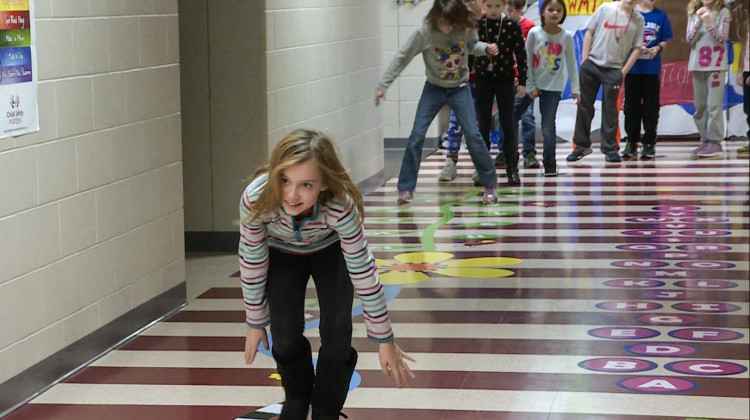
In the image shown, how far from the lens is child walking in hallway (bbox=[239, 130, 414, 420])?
3.22 m

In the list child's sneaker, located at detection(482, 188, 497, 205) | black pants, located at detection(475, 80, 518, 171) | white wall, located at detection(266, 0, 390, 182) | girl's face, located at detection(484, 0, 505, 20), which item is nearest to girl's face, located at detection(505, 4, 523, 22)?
girl's face, located at detection(484, 0, 505, 20)

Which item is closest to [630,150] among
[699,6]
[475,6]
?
[699,6]

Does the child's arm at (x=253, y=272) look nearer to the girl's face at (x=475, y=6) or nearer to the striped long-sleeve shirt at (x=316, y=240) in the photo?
the striped long-sleeve shirt at (x=316, y=240)

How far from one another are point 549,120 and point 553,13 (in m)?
0.94

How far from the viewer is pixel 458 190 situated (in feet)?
32.1

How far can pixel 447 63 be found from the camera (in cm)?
851

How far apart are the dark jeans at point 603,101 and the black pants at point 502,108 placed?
5.96 feet

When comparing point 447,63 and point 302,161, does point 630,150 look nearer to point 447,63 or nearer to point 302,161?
point 447,63

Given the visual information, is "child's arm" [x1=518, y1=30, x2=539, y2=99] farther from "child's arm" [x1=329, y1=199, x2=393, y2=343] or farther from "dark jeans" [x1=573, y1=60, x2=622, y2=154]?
"child's arm" [x1=329, y1=199, x2=393, y2=343]

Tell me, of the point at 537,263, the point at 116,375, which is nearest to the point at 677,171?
the point at 537,263

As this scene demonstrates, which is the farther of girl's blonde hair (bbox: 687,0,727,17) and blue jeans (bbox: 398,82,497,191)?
girl's blonde hair (bbox: 687,0,727,17)

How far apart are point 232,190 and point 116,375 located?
2.83m

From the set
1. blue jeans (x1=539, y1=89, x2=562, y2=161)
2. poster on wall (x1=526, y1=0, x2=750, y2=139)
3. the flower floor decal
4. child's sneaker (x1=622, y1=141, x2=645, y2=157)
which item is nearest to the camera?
the flower floor decal

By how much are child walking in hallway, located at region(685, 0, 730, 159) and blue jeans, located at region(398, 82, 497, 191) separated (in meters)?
3.79
